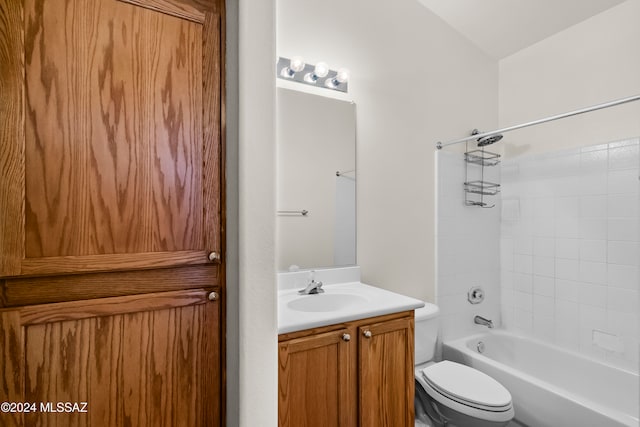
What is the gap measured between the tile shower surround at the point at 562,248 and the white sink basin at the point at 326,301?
925mm

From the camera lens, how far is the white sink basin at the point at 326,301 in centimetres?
164

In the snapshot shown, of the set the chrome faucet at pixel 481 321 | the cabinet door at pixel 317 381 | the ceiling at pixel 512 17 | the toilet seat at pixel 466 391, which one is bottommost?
the toilet seat at pixel 466 391

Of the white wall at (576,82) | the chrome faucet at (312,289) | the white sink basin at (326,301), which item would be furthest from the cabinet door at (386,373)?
the white wall at (576,82)

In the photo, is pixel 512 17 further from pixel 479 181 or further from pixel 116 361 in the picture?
pixel 116 361

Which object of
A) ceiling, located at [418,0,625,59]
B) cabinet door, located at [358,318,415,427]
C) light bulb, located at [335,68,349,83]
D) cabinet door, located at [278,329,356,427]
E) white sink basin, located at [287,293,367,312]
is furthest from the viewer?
ceiling, located at [418,0,625,59]

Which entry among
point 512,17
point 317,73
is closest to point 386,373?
point 317,73

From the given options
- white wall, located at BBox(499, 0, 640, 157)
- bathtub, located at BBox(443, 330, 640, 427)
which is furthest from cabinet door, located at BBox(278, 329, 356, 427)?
white wall, located at BBox(499, 0, 640, 157)

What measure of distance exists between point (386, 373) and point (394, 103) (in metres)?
1.58

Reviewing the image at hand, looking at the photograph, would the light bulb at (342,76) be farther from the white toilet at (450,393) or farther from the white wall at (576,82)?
the white wall at (576,82)

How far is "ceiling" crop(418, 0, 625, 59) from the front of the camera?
215cm

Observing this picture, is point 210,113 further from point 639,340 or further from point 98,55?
point 639,340

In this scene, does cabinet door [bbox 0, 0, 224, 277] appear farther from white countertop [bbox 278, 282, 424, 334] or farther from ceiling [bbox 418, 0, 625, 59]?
ceiling [bbox 418, 0, 625, 59]

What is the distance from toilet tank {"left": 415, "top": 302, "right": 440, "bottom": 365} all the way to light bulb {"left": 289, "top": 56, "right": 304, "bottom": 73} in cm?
152

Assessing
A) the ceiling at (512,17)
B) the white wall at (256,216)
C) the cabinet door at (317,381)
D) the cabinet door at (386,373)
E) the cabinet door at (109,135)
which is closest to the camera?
the cabinet door at (109,135)
